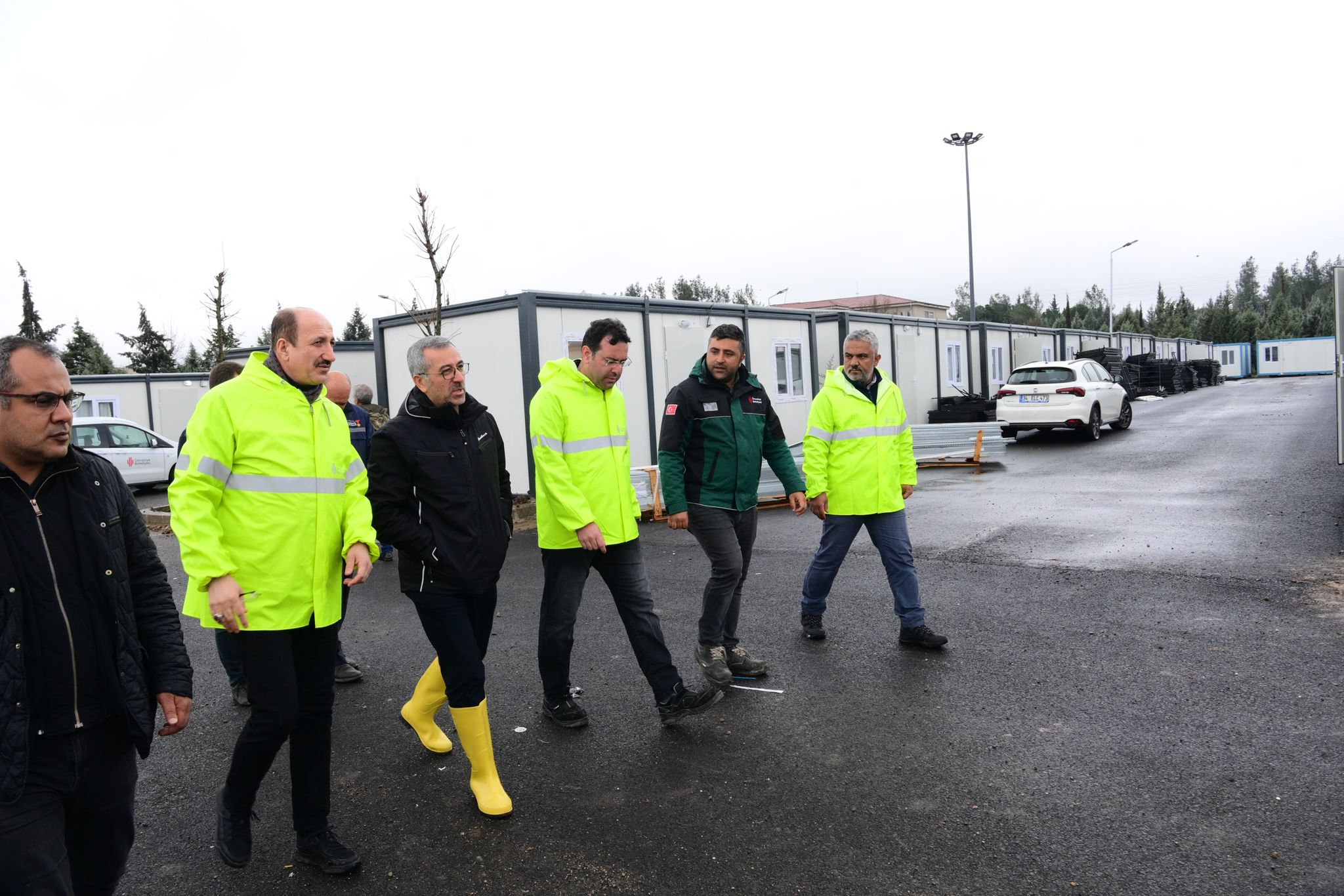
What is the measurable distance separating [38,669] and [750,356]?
14506 mm

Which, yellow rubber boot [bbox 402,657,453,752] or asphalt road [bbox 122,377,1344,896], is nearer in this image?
asphalt road [bbox 122,377,1344,896]

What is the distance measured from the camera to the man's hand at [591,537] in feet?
13.8

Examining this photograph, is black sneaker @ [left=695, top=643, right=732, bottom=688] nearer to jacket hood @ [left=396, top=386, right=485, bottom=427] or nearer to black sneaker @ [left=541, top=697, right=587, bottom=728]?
black sneaker @ [left=541, top=697, right=587, bottom=728]

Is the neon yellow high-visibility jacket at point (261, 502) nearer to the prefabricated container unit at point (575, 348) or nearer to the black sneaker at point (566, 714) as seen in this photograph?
the black sneaker at point (566, 714)

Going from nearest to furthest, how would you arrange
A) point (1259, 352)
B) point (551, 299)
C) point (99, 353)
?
point (551, 299), point (99, 353), point (1259, 352)

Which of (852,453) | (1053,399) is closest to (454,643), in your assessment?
(852,453)

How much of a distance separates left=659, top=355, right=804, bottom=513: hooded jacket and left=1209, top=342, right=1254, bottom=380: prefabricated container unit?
74.7 m

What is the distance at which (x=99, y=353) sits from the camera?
147 feet

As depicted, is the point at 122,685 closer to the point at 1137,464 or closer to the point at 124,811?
the point at 124,811

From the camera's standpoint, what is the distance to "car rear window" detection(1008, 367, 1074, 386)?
18609 millimetres

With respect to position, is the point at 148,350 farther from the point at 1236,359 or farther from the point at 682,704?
the point at 1236,359

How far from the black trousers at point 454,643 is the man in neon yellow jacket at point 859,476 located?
2.54 m

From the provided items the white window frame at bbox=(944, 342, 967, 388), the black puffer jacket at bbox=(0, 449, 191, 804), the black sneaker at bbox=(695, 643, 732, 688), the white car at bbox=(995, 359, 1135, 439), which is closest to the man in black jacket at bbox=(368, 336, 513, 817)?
the black puffer jacket at bbox=(0, 449, 191, 804)

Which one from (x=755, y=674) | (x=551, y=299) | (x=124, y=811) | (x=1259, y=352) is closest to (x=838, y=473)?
(x=755, y=674)
